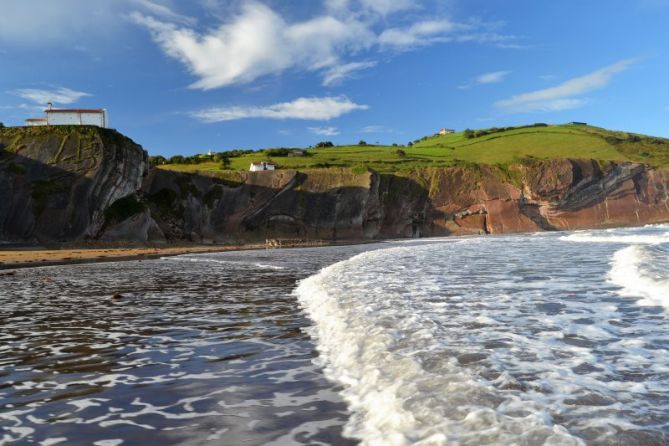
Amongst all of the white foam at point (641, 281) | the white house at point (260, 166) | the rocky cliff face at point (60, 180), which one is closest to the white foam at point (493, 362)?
the white foam at point (641, 281)

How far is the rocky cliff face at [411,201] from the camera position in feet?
225

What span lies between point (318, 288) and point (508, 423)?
11370 mm

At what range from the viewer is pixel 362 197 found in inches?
2955

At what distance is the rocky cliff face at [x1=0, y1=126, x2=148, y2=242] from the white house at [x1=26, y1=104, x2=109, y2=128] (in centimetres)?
481

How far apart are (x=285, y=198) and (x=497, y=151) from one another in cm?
5333

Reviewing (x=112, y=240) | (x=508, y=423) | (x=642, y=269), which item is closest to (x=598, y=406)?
(x=508, y=423)

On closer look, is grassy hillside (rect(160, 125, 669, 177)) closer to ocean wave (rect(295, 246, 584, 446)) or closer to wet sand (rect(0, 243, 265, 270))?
wet sand (rect(0, 243, 265, 270))

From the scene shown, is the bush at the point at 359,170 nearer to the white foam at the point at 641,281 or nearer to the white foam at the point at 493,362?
the white foam at the point at 641,281

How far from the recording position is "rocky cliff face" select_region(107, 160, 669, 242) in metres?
68.6

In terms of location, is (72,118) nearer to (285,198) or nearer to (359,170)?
(285,198)

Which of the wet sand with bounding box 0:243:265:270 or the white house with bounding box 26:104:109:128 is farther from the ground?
the white house with bounding box 26:104:109:128

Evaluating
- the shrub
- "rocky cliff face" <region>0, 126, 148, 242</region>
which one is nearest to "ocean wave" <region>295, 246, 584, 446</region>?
"rocky cliff face" <region>0, 126, 148, 242</region>

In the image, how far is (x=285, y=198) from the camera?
72.8 meters

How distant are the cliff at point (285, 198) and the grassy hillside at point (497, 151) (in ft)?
24.4
